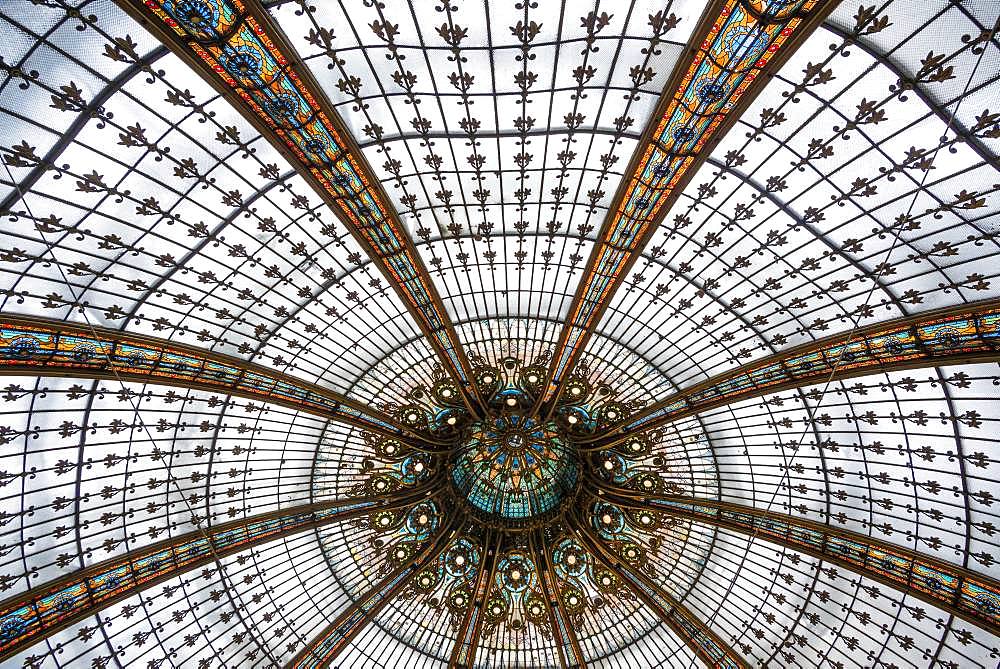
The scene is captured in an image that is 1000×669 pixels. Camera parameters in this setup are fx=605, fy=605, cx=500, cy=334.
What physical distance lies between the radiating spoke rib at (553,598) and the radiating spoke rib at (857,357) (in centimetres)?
597

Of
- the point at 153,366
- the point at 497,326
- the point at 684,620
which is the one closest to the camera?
the point at 153,366

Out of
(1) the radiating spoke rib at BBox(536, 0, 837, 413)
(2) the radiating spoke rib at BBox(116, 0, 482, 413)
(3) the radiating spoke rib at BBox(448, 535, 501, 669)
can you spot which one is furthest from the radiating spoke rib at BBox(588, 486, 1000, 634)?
Result: (2) the radiating spoke rib at BBox(116, 0, 482, 413)

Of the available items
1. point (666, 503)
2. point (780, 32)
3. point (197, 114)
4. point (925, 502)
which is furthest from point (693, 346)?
point (197, 114)

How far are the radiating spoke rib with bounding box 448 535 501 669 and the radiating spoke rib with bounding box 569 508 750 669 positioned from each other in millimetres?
4245

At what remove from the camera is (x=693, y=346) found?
27156 mm

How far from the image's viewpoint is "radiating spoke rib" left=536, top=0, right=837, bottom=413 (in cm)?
1398

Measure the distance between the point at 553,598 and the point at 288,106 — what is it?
24.8 m

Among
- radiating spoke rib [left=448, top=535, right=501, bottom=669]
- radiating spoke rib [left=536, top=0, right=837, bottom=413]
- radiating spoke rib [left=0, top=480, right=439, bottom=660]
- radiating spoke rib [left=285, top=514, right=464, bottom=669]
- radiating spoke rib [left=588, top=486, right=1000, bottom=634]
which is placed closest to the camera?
radiating spoke rib [left=536, top=0, right=837, bottom=413]

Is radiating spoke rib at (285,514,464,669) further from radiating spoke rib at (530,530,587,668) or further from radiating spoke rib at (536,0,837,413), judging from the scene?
radiating spoke rib at (536,0,837,413)

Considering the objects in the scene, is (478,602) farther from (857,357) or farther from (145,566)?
(857,357)

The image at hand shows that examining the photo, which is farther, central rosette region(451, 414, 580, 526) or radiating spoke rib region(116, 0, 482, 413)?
central rosette region(451, 414, 580, 526)

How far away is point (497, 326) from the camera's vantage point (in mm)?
28203

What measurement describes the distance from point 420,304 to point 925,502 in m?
21.7

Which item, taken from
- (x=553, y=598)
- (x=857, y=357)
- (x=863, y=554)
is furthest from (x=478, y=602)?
(x=857, y=357)
